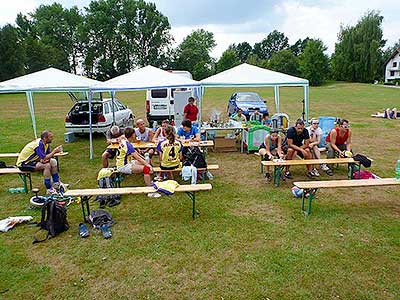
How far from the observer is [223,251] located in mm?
4203

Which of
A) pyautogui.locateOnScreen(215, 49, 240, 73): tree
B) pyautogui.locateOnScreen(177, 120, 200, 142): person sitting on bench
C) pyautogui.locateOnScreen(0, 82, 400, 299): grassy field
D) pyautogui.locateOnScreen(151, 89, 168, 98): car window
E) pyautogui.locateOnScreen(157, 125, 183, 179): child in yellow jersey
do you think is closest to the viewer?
pyautogui.locateOnScreen(0, 82, 400, 299): grassy field

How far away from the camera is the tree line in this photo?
49000 mm

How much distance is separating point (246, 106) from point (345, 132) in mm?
8011

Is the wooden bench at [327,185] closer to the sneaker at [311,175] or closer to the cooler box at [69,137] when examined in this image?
the sneaker at [311,175]

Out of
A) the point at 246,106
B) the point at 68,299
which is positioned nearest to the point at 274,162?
the point at 68,299

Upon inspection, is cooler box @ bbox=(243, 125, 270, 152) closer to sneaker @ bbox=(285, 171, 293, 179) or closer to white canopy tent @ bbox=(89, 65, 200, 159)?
white canopy tent @ bbox=(89, 65, 200, 159)

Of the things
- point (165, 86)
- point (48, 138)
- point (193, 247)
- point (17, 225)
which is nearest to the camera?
point (193, 247)

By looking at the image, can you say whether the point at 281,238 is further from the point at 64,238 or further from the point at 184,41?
the point at 184,41

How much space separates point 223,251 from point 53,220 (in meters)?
2.45

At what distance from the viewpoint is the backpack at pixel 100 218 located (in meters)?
4.92

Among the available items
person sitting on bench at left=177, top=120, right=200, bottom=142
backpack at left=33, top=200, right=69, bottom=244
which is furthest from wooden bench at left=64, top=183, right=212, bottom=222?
person sitting on bench at left=177, top=120, right=200, bottom=142

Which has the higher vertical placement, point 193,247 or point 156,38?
point 156,38

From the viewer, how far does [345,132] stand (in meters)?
7.27

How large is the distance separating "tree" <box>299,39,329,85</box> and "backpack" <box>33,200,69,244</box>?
52.3 m
